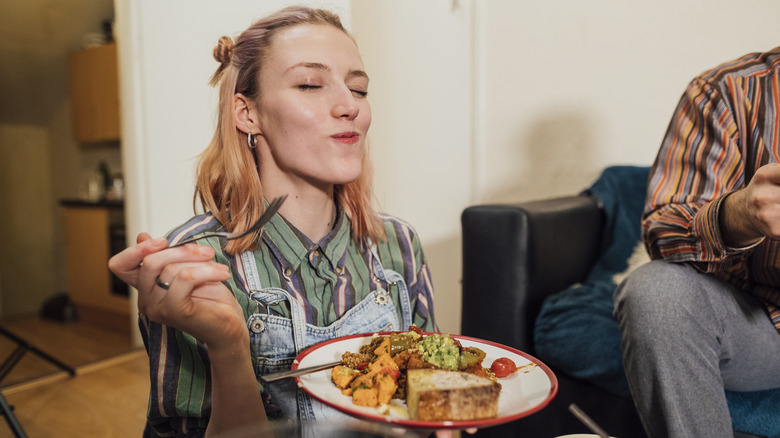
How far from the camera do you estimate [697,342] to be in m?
0.98

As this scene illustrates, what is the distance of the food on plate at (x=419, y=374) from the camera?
0.52m

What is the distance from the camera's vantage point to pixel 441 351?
0.63 meters

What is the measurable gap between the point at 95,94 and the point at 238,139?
11.8 ft

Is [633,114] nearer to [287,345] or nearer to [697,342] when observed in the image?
[697,342]

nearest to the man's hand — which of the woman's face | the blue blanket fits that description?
the blue blanket

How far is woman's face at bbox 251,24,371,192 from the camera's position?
902 mm

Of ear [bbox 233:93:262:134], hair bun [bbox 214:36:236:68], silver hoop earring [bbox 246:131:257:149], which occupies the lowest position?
silver hoop earring [bbox 246:131:257:149]

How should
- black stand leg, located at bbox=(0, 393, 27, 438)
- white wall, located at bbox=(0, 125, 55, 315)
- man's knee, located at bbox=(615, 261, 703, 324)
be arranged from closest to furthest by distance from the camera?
man's knee, located at bbox=(615, 261, 703, 324)
black stand leg, located at bbox=(0, 393, 27, 438)
white wall, located at bbox=(0, 125, 55, 315)

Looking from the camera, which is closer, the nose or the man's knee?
the nose

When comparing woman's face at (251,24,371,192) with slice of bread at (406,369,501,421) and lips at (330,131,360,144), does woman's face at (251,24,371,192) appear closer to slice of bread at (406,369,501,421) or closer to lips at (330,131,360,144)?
lips at (330,131,360,144)

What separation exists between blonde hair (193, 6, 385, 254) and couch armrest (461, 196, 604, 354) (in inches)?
30.9

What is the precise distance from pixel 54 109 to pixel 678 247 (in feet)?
16.0

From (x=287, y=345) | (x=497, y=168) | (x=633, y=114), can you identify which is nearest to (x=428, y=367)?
(x=287, y=345)

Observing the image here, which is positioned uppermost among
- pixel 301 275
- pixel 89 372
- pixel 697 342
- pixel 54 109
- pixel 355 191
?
→ pixel 54 109
